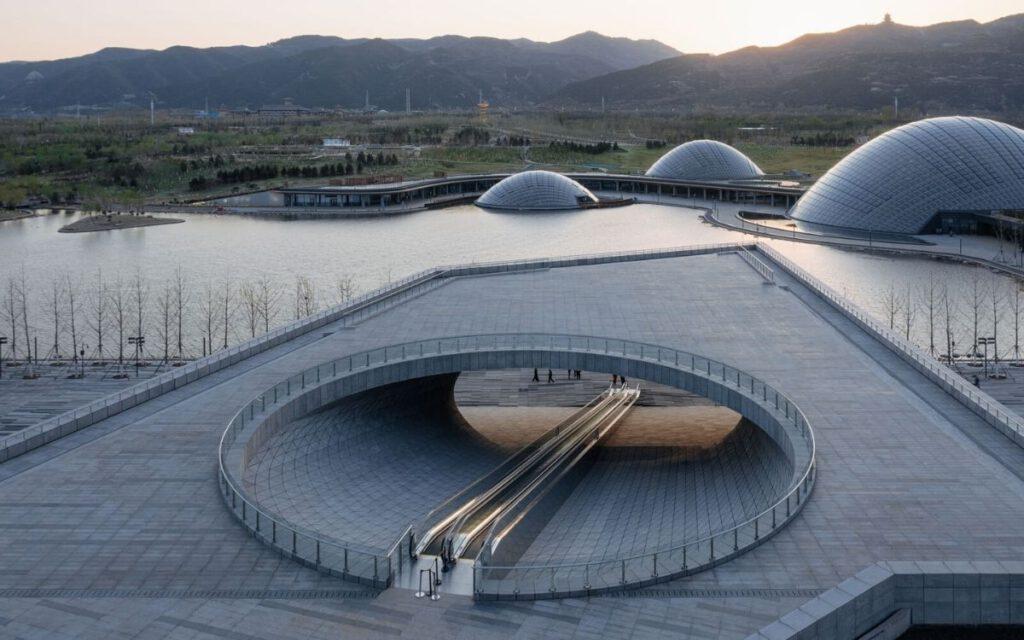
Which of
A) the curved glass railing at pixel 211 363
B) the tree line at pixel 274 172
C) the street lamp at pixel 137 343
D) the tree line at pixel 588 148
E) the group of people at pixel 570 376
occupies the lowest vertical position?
the group of people at pixel 570 376

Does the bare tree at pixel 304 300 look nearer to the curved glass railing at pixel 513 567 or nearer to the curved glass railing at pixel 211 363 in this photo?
the curved glass railing at pixel 211 363

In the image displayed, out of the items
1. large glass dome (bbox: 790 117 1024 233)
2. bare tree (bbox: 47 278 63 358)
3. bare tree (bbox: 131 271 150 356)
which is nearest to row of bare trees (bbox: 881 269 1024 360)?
large glass dome (bbox: 790 117 1024 233)

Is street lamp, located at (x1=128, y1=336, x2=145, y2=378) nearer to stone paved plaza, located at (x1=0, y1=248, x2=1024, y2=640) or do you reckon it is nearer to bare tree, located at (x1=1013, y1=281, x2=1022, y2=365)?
stone paved plaza, located at (x1=0, y1=248, x2=1024, y2=640)

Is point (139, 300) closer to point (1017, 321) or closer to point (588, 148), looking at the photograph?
point (1017, 321)

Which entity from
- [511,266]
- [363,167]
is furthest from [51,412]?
[363,167]

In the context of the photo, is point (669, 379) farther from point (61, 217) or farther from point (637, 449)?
point (61, 217)

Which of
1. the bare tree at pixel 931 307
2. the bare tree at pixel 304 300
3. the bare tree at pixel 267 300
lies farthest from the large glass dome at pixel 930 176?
the bare tree at pixel 267 300

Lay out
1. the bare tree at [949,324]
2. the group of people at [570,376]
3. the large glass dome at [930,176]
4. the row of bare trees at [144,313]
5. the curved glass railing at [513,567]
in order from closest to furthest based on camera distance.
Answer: the curved glass railing at [513,567]
the group of people at [570,376]
the bare tree at [949,324]
the row of bare trees at [144,313]
the large glass dome at [930,176]
